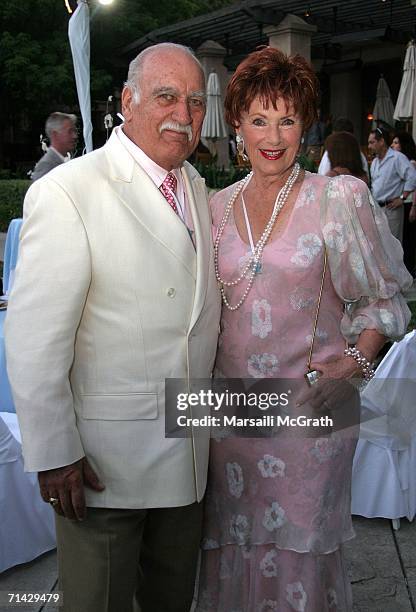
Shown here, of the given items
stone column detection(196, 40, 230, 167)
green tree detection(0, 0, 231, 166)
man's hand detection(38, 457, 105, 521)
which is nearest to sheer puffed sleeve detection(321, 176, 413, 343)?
man's hand detection(38, 457, 105, 521)

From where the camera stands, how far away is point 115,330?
1848 millimetres

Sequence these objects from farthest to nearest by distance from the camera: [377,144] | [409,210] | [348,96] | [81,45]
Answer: [348,96] → [409,210] → [377,144] → [81,45]

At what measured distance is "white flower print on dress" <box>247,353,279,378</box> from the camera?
2.12 m

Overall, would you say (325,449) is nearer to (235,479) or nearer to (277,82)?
(235,479)

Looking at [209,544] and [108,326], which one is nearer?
[108,326]

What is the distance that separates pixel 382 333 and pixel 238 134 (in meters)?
0.82

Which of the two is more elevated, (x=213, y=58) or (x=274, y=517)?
(x=213, y=58)

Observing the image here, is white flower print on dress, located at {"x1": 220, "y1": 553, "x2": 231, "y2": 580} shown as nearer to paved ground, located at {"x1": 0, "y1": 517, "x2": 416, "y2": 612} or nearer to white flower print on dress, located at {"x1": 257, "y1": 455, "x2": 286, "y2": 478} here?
white flower print on dress, located at {"x1": 257, "y1": 455, "x2": 286, "y2": 478}

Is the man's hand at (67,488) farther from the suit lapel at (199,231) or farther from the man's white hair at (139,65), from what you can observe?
the man's white hair at (139,65)

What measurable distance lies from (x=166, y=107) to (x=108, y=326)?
660 millimetres

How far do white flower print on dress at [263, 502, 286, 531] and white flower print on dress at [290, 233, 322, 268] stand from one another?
78 centimetres

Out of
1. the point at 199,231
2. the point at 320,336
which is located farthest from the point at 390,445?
the point at 199,231

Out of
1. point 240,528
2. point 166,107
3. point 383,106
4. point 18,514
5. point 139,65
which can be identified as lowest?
point 18,514

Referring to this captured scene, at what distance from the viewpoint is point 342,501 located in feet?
7.23
